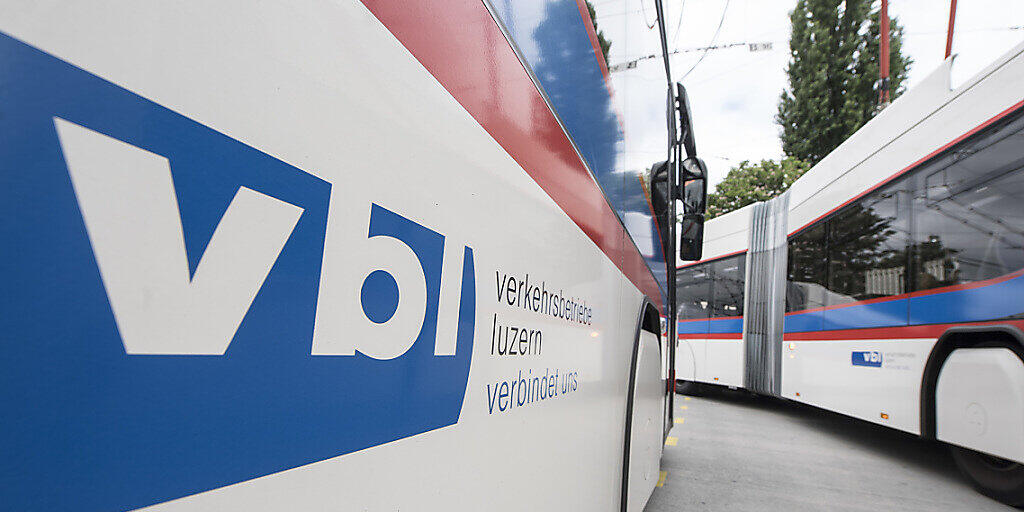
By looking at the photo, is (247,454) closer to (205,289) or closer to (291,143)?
(205,289)

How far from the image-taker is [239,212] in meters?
0.44

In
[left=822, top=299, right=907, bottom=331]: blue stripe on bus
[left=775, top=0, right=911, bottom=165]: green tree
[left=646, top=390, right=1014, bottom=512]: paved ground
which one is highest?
[left=775, top=0, right=911, bottom=165]: green tree

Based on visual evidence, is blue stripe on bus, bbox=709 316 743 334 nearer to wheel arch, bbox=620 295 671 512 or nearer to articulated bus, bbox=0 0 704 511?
wheel arch, bbox=620 295 671 512

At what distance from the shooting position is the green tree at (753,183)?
18.5m

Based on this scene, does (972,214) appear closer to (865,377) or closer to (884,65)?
(865,377)

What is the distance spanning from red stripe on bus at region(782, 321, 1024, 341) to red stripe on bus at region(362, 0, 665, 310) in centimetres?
447

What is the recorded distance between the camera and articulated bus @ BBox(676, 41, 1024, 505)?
4.09m

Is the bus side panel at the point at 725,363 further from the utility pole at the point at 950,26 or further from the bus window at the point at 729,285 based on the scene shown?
the utility pole at the point at 950,26

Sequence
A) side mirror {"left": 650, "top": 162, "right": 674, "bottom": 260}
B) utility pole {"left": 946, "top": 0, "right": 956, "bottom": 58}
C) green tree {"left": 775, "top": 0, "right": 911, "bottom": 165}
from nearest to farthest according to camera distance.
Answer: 1. side mirror {"left": 650, "top": 162, "right": 674, "bottom": 260}
2. utility pole {"left": 946, "top": 0, "right": 956, "bottom": 58}
3. green tree {"left": 775, "top": 0, "right": 911, "bottom": 165}

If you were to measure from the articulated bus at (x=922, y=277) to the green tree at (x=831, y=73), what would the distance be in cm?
1250

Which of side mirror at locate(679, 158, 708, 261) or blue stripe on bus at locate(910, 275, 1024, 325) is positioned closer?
blue stripe on bus at locate(910, 275, 1024, 325)

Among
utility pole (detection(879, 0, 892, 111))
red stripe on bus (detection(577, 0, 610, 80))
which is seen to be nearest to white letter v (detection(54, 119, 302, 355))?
red stripe on bus (detection(577, 0, 610, 80))

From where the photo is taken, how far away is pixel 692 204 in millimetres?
4332

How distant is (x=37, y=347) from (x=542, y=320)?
91cm
